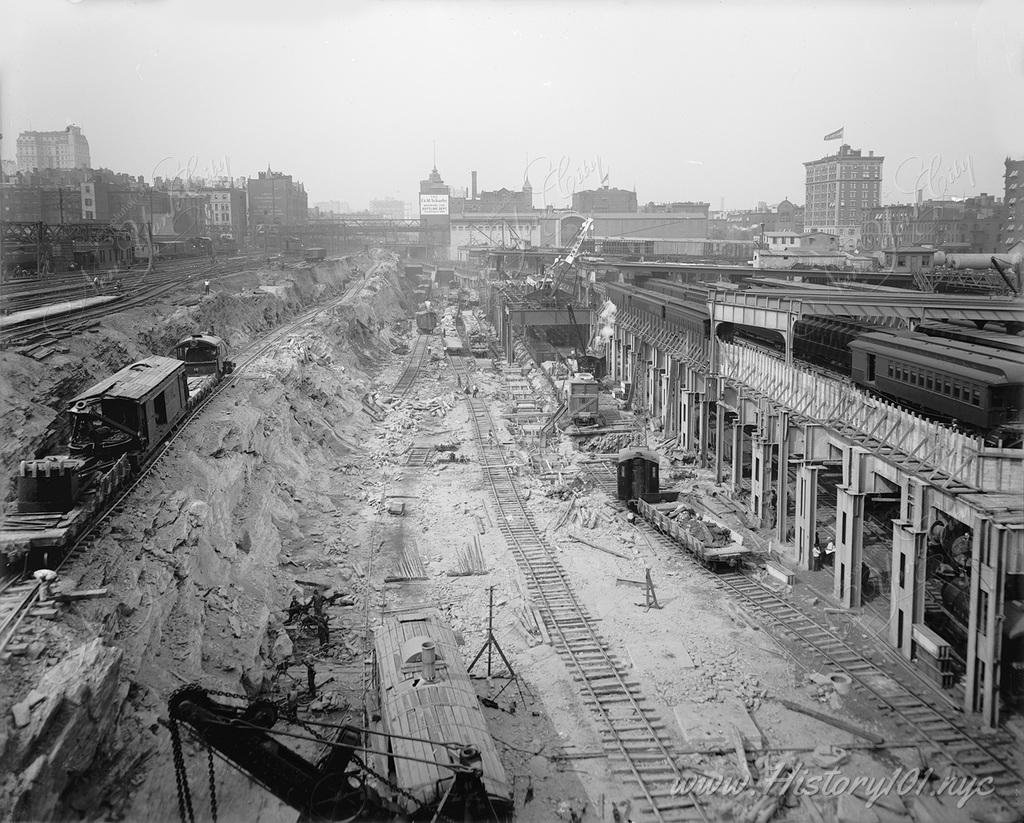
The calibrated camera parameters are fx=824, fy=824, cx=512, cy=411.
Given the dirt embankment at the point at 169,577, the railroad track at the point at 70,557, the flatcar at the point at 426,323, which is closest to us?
the dirt embankment at the point at 169,577

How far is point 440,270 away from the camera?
13675 cm

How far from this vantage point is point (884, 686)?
16.6m

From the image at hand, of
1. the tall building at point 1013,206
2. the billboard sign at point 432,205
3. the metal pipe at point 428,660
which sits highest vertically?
the billboard sign at point 432,205

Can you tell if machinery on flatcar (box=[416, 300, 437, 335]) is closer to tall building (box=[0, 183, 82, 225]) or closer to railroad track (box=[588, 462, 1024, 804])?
tall building (box=[0, 183, 82, 225])

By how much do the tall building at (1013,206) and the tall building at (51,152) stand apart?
7403cm

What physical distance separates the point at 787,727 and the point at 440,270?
12607cm

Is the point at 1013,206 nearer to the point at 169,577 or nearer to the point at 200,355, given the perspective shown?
the point at 200,355

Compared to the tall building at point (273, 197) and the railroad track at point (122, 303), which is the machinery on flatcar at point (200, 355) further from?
the tall building at point (273, 197)

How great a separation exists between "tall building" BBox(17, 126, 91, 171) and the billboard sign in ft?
303

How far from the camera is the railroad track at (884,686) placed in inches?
553

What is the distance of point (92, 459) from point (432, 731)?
11143mm

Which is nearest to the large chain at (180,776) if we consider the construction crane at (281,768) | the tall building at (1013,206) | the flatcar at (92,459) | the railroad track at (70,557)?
the construction crane at (281,768)

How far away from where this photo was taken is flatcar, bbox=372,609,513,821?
1022 cm

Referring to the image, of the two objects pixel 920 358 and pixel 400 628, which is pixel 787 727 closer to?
pixel 400 628
